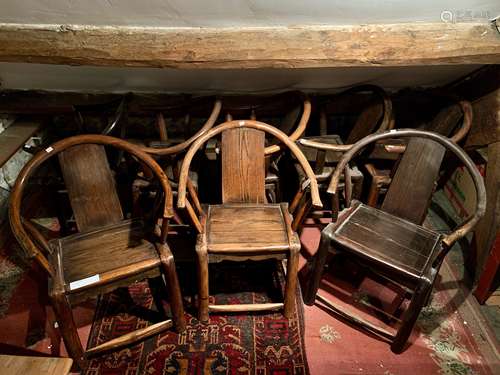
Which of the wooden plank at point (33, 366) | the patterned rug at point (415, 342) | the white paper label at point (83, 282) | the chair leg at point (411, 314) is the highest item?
the white paper label at point (83, 282)

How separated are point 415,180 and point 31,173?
7.70ft

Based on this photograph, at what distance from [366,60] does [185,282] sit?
205cm

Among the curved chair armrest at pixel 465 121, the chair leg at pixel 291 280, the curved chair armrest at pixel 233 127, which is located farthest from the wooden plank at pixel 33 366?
the curved chair armrest at pixel 465 121

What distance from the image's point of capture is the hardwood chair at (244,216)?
2092 mm

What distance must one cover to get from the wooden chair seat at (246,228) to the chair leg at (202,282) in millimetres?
55

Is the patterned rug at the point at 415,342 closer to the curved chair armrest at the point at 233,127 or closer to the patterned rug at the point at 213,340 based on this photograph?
the patterned rug at the point at 213,340

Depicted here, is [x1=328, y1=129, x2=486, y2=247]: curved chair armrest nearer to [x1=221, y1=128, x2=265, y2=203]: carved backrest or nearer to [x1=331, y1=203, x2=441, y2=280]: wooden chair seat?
[x1=331, y1=203, x2=441, y2=280]: wooden chair seat

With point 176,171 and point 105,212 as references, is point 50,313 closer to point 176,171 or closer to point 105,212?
point 105,212

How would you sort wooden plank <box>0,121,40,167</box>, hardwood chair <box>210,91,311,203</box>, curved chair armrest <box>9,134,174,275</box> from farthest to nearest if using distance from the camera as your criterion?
hardwood chair <box>210,91,311,203</box>
wooden plank <box>0,121,40,167</box>
curved chair armrest <box>9,134,174,275</box>

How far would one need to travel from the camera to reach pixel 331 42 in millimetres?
2324

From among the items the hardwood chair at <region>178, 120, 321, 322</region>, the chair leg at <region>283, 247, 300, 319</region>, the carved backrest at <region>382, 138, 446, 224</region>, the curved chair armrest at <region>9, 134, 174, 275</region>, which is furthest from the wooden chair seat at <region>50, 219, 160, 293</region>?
the carved backrest at <region>382, 138, 446, 224</region>

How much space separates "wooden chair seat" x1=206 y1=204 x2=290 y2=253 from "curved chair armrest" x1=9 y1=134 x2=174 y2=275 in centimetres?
37

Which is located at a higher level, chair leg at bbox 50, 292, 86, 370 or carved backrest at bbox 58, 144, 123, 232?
carved backrest at bbox 58, 144, 123, 232

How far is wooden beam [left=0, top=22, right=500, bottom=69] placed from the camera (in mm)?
2258
